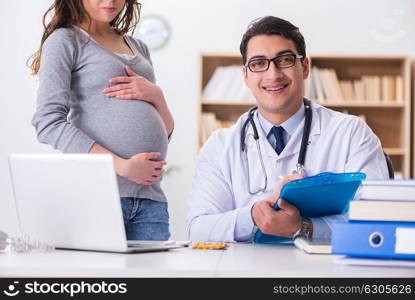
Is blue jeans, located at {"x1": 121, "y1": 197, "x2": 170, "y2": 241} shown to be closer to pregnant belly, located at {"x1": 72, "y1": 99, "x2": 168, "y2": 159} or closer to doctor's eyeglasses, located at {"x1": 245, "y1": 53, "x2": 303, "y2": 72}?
pregnant belly, located at {"x1": 72, "y1": 99, "x2": 168, "y2": 159}

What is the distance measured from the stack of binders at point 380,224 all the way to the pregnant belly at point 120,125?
2.88ft

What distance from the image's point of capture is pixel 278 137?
2199mm

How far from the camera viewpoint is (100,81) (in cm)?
204

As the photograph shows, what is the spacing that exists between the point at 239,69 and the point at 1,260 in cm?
390

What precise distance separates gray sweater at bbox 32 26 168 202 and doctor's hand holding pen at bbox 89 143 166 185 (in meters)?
0.08

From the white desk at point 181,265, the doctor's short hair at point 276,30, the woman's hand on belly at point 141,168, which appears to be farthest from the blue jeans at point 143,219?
the doctor's short hair at point 276,30

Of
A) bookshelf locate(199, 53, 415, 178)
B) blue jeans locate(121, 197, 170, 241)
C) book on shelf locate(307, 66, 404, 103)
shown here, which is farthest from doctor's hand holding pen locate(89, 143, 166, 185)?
book on shelf locate(307, 66, 404, 103)

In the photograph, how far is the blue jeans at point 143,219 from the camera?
2.00m

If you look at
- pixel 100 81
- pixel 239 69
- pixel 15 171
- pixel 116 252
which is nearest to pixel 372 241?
pixel 116 252

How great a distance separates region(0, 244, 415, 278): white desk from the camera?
3.82 feet

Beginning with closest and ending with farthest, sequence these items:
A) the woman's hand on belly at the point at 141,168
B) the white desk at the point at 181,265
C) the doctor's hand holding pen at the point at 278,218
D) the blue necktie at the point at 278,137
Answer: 1. the white desk at the point at 181,265
2. the doctor's hand holding pen at the point at 278,218
3. the woman's hand on belly at the point at 141,168
4. the blue necktie at the point at 278,137

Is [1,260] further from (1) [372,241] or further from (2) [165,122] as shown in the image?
(2) [165,122]

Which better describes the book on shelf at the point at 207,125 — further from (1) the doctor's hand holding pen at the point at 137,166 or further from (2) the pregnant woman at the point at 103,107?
(1) the doctor's hand holding pen at the point at 137,166

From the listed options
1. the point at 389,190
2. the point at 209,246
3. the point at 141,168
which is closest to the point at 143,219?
the point at 141,168
